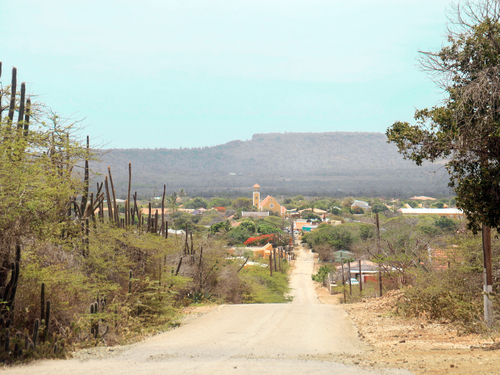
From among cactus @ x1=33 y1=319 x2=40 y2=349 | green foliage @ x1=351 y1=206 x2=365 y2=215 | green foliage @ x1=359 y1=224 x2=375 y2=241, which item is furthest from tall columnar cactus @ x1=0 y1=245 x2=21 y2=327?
green foliage @ x1=351 y1=206 x2=365 y2=215

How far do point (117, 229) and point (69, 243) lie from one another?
9.69 ft

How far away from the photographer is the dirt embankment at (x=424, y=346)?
278 inches

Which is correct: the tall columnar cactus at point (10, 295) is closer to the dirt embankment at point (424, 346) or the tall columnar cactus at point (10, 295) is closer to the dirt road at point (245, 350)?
the dirt road at point (245, 350)

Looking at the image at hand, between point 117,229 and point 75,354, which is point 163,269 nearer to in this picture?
point 117,229

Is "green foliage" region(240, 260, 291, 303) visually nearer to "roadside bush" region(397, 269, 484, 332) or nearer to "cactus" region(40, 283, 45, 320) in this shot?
"roadside bush" region(397, 269, 484, 332)

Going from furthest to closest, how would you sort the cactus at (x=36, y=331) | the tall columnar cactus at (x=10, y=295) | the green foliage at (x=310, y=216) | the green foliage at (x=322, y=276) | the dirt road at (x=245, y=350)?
1. the green foliage at (x=310, y=216)
2. the green foliage at (x=322, y=276)
3. the tall columnar cactus at (x=10, y=295)
4. the cactus at (x=36, y=331)
5. the dirt road at (x=245, y=350)

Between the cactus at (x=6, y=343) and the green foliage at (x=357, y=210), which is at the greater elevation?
the cactus at (x=6, y=343)

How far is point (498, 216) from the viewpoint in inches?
347

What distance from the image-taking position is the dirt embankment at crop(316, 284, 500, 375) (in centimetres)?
705

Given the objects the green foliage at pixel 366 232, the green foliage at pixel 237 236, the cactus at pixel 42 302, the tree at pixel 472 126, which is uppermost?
the tree at pixel 472 126

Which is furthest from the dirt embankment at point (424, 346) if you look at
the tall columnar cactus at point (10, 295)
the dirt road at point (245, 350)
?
the tall columnar cactus at point (10, 295)

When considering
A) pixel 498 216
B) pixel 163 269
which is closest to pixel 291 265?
pixel 163 269

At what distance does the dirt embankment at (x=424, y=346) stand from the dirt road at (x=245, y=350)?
38cm

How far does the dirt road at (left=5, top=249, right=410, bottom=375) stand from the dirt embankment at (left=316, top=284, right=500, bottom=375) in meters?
0.38
